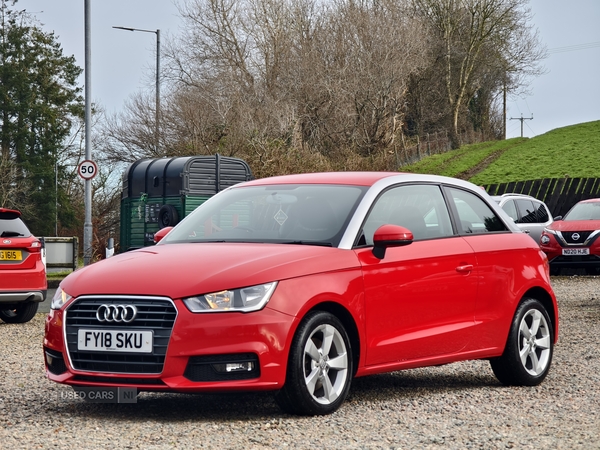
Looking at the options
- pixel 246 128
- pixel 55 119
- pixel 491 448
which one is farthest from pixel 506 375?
pixel 55 119

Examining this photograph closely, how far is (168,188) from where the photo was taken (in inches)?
882

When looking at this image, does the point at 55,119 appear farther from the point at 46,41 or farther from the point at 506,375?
the point at 506,375

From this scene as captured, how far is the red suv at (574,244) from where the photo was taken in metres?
23.6

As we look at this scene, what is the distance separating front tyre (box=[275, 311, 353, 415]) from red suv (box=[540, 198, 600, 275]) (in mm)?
17794

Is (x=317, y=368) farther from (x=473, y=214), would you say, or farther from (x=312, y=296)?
(x=473, y=214)

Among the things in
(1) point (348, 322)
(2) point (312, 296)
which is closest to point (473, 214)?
(1) point (348, 322)

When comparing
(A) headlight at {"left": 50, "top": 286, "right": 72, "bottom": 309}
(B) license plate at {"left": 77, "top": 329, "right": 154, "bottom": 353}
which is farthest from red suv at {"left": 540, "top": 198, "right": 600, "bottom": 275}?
(B) license plate at {"left": 77, "top": 329, "right": 154, "bottom": 353}

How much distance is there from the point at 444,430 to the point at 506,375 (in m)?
2.21

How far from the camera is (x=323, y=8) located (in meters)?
55.2

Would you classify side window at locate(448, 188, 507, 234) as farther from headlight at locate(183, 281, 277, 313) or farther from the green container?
the green container

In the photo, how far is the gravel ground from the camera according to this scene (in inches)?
234

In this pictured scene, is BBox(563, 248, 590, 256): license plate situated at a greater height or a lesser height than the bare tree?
lesser

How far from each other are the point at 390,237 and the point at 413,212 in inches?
33.6

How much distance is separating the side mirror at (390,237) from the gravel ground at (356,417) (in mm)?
1083
